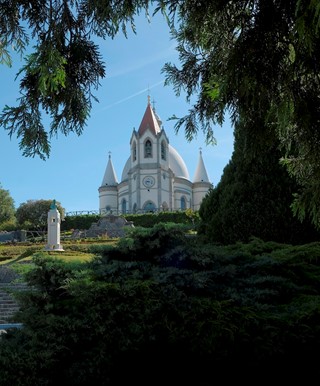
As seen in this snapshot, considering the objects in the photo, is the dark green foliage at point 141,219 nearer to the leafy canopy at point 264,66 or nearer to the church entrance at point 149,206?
the church entrance at point 149,206

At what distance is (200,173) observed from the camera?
2817 inches

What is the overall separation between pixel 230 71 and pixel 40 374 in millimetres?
3143

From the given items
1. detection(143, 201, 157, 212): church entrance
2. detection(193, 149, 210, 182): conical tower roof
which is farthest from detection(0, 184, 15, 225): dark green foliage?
detection(193, 149, 210, 182): conical tower roof

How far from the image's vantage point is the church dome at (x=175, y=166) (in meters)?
71.0

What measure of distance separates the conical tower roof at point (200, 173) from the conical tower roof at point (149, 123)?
791 cm

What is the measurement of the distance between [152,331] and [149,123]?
6704 centimetres

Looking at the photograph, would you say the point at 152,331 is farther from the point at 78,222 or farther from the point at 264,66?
→ the point at 78,222

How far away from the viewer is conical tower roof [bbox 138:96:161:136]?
69.5m

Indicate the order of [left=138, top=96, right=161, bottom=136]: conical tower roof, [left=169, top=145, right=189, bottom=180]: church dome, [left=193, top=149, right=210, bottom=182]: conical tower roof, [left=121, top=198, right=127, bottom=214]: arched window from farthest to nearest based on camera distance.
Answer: [left=193, top=149, right=210, bottom=182]: conical tower roof < [left=169, top=145, right=189, bottom=180]: church dome < [left=138, top=96, right=161, bottom=136]: conical tower roof < [left=121, top=198, right=127, bottom=214]: arched window

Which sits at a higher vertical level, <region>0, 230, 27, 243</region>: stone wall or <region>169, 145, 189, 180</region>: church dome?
<region>169, 145, 189, 180</region>: church dome

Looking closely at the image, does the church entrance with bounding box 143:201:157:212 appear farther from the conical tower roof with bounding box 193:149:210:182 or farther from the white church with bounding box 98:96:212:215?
the conical tower roof with bounding box 193:149:210:182

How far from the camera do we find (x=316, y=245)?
21.9ft

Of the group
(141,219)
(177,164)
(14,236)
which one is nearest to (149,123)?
(177,164)

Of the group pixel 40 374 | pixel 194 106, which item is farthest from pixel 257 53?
pixel 40 374
